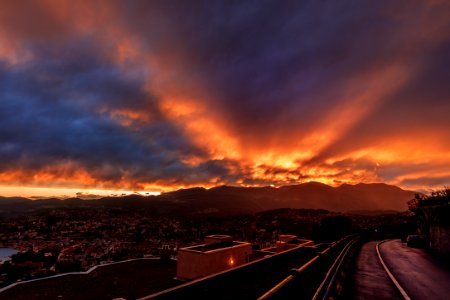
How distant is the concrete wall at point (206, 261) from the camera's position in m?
30.0

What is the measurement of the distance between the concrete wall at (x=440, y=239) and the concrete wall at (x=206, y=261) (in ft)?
68.7

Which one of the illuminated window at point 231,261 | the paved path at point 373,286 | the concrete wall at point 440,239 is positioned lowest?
the illuminated window at point 231,261

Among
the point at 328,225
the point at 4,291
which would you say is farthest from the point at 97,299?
the point at 328,225

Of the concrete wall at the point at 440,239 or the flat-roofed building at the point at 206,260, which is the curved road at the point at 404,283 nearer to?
the concrete wall at the point at 440,239

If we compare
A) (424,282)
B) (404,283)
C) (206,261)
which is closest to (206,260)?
(206,261)

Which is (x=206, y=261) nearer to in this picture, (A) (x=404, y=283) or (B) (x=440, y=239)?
(A) (x=404, y=283)

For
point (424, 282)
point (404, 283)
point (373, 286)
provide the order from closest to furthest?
1. point (373, 286)
2. point (404, 283)
3. point (424, 282)

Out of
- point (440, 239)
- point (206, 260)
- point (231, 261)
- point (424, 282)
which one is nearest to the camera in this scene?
point (424, 282)

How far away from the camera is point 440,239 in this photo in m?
25.5

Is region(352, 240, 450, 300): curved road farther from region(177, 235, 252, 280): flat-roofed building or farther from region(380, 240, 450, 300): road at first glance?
region(177, 235, 252, 280): flat-roofed building

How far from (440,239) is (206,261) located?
75.7 feet

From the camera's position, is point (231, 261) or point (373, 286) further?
point (231, 261)

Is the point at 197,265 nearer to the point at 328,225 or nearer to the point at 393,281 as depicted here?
the point at 393,281

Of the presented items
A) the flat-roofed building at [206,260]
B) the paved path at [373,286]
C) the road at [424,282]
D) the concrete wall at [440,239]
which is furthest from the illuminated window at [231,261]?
the concrete wall at [440,239]
